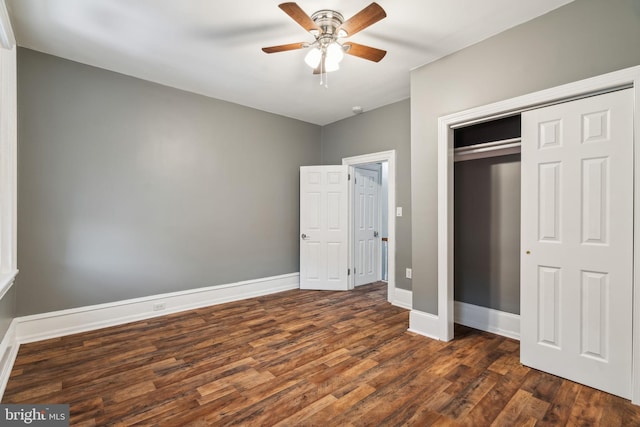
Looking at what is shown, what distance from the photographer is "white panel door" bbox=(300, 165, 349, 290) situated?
16.0 feet

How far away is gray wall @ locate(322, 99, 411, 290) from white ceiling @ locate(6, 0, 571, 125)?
57 cm

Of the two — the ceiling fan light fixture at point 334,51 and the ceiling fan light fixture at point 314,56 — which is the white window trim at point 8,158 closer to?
the ceiling fan light fixture at point 314,56

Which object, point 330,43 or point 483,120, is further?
point 483,120

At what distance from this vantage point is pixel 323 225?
16.1 feet

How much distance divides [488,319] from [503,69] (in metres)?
2.51

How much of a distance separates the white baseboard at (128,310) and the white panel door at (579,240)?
3.39 m

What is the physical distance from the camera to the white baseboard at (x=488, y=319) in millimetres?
3014

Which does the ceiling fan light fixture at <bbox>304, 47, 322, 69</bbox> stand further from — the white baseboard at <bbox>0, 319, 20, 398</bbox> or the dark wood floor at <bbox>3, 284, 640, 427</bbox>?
the white baseboard at <bbox>0, 319, 20, 398</bbox>

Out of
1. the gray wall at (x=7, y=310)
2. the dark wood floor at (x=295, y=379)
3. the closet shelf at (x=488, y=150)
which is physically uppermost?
the closet shelf at (x=488, y=150)

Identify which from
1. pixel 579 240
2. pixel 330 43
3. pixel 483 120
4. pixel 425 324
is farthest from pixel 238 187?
pixel 579 240

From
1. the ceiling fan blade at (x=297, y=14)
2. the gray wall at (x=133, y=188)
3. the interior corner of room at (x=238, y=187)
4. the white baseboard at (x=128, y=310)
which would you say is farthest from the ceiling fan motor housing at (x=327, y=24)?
the white baseboard at (x=128, y=310)

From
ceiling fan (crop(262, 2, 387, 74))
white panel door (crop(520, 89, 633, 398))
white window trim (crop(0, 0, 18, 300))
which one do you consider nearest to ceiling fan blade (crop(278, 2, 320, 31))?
ceiling fan (crop(262, 2, 387, 74))

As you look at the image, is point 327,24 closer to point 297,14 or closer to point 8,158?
point 297,14

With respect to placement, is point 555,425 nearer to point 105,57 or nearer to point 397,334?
point 397,334
